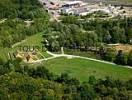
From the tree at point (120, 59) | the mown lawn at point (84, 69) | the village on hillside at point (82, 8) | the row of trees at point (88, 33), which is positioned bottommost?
the mown lawn at point (84, 69)

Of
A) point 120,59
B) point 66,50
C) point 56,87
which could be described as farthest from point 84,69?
point 56,87

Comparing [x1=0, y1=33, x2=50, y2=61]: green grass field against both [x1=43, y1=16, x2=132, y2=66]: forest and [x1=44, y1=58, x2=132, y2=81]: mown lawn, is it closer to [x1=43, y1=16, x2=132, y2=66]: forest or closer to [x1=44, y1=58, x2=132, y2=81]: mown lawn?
[x1=43, y1=16, x2=132, y2=66]: forest

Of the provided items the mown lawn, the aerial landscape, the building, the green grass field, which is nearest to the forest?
the aerial landscape

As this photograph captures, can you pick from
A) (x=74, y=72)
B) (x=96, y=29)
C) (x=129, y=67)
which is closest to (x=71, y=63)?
(x=74, y=72)

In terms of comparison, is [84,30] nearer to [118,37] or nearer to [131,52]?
[118,37]

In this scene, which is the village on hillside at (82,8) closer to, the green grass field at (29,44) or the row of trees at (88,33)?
the row of trees at (88,33)

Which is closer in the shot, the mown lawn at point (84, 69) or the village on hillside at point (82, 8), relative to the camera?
the mown lawn at point (84, 69)

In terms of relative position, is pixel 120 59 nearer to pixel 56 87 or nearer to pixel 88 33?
pixel 88 33

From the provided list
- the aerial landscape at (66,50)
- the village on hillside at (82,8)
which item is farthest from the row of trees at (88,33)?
the village on hillside at (82,8)
